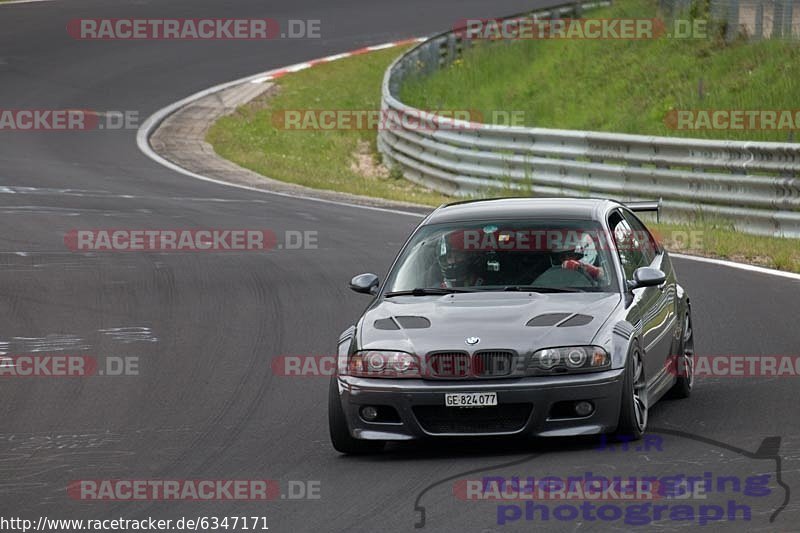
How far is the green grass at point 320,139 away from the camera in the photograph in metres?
25.4

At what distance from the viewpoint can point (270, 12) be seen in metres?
42.0

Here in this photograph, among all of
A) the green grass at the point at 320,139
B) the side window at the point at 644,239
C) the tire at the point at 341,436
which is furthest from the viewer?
the green grass at the point at 320,139

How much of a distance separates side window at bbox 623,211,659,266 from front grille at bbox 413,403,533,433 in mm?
2283

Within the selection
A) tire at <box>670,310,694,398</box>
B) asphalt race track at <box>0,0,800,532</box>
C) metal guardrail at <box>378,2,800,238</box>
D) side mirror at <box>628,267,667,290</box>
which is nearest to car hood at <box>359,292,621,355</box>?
side mirror at <box>628,267,667,290</box>

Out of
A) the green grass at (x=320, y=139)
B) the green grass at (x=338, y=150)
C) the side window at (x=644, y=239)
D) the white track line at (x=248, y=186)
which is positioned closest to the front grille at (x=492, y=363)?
the side window at (x=644, y=239)

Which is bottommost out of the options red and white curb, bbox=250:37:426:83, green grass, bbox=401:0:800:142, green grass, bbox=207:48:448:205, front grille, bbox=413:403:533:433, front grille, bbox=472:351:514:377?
green grass, bbox=207:48:448:205

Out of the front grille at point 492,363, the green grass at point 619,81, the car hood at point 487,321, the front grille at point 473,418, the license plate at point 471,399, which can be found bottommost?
the green grass at point 619,81

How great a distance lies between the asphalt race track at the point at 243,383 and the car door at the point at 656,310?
0.35 metres

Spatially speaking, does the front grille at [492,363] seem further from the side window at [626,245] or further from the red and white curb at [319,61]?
the red and white curb at [319,61]

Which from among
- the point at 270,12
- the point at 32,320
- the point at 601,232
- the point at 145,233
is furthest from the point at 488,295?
the point at 270,12

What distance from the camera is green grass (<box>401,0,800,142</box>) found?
76.9 ft

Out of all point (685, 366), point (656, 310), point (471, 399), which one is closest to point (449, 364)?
point (471, 399)

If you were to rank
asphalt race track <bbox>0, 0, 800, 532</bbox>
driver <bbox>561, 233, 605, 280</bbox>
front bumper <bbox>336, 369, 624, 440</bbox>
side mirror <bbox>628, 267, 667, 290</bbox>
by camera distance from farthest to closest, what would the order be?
1. driver <bbox>561, 233, 605, 280</bbox>
2. side mirror <bbox>628, 267, 667, 290</bbox>
3. front bumper <bbox>336, 369, 624, 440</bbox>
4. asphalt race track <bbox>0, 0, 800, 532</bbox>

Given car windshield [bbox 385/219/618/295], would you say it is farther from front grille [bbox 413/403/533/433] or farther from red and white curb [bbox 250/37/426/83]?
red and white curb [bbox 250/37/426/83]
